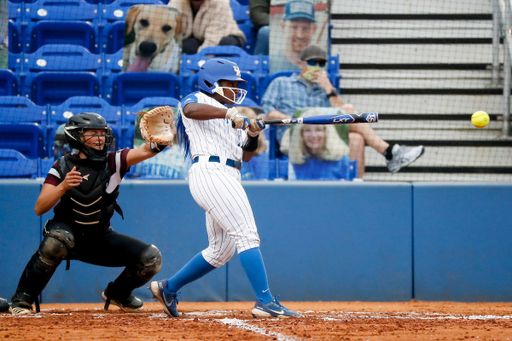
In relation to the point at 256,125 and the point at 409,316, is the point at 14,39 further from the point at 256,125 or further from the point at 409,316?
the point at 409,316

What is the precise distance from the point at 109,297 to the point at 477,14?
6.20m

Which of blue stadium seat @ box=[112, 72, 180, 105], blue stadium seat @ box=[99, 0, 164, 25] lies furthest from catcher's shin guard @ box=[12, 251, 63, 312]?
blue stadium seat @ box=[99, 0, 164, 25]

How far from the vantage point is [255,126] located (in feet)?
10.4

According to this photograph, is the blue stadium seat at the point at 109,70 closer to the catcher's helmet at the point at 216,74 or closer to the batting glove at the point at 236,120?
the catcher's helmet at the point at 216,74

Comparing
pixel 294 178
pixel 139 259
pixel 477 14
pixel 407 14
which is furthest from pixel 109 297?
pixel 477 14

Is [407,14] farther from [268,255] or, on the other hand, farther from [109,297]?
[109,297]

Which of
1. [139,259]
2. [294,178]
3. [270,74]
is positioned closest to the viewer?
[139,259]

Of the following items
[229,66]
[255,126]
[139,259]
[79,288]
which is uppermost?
[229,66]

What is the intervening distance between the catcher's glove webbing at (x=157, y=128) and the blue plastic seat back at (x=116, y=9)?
394 centimetres

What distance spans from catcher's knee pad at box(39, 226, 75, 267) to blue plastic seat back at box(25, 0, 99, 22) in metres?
4.42

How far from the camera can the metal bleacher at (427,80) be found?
21.0 feet

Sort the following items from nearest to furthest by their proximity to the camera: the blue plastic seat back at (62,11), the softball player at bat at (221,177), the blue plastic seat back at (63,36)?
the softball player at bat at (221,177)
the blue plastic seat back at (63,36)
the blue plastic seat back at (62,11)

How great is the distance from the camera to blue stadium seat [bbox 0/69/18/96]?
6.26m

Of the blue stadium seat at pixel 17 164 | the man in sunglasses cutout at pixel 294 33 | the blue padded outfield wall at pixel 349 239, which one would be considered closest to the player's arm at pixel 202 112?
the blue padded outfield wall at pixel 349 239
